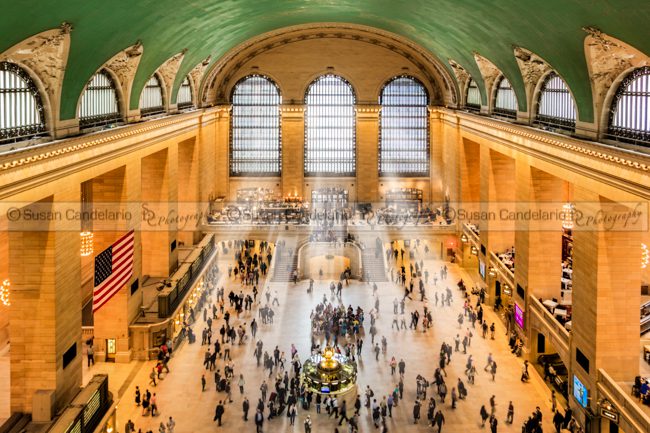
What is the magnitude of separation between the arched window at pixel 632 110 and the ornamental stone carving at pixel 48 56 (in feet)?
51.3

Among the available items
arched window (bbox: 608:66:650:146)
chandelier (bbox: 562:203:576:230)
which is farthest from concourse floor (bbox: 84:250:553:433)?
arched window (bbox: 608:66:650:146)

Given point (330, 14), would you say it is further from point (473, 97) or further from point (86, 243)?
point (86, 243)

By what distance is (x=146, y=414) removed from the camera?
21.3 metres

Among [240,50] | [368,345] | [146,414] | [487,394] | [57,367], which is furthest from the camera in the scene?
[240,50]

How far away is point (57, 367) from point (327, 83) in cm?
3347

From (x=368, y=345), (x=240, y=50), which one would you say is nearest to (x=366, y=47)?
(x=240, y=50)

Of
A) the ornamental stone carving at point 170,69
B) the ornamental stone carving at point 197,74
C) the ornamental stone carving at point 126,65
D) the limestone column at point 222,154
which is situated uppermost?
the ornamental stone carving at point 197,74

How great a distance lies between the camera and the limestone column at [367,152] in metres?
46.8

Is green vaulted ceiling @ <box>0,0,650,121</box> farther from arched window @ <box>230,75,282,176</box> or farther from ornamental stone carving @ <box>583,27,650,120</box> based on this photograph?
arched window @ <box>230,75,282,176</box>

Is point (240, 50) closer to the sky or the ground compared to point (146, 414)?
closer to the sky

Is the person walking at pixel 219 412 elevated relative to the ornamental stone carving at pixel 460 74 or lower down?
lower down

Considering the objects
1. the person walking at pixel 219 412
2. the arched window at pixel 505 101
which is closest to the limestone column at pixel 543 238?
the arched window at pixel 505 101

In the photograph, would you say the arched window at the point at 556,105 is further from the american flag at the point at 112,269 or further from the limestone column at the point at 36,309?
the limestone column at the point at 36,309

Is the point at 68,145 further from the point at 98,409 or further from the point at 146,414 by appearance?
the point at 146,414
